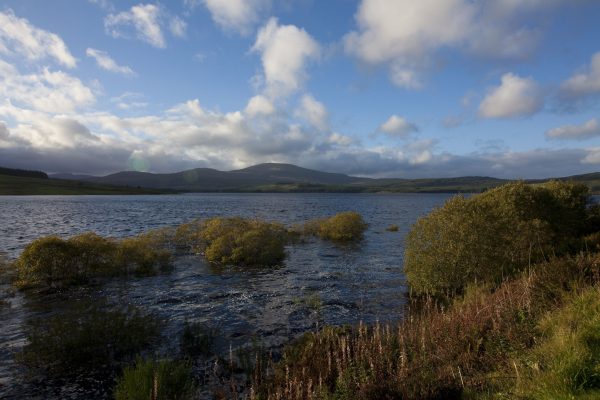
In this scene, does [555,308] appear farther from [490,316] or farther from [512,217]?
[512,217]

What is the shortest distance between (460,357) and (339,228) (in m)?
42.5

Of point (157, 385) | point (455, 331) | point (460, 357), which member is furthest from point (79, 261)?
point (460, 357)

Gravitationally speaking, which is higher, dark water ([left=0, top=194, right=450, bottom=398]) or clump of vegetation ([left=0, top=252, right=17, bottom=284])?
clump of vegetation ([left=0, top=252, right=17, bottom=284])

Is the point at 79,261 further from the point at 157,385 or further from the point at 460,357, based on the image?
the point at 460,357

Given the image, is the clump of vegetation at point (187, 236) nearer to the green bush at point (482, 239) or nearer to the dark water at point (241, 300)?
the dark water at point (241, 300)

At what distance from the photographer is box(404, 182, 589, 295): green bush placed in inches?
843

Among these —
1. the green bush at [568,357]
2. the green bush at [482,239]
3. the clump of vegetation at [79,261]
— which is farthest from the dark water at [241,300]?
the green bush at [568,357]

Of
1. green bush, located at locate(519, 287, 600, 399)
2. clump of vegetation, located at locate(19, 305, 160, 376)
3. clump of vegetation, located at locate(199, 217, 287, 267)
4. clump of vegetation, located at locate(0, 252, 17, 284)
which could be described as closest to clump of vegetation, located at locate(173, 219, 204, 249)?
clump of vegetation, located at locate(199, 217, 287, 267)

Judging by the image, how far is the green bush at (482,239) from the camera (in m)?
21.4

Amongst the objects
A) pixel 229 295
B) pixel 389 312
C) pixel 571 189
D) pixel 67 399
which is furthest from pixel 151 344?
pixel 571 189

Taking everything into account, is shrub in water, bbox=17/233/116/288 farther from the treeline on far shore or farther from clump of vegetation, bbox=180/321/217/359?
clump of vegetation, bbox=180/321/217/359

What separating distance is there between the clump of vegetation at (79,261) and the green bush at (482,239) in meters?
20.9

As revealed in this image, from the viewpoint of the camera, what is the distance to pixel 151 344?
1542 cm

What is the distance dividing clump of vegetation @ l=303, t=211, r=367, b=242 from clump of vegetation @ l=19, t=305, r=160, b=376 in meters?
37.9
